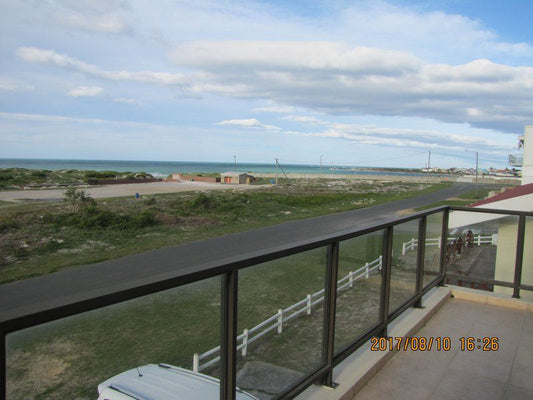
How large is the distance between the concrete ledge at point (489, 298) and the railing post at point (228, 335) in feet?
13.1

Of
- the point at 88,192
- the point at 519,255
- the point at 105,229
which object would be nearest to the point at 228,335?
the point at 519,255

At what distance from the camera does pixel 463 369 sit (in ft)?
11.3

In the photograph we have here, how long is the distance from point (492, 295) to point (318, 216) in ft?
88.8

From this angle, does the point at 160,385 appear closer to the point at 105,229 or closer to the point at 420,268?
the point at 420,268

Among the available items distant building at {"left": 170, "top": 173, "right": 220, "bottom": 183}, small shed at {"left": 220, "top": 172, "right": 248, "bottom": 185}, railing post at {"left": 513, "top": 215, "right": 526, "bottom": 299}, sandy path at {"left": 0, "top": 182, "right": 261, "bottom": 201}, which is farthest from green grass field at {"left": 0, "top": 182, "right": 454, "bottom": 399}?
distant building at {"left": 170, "top": 173, "right": 220, "bottom": 183}

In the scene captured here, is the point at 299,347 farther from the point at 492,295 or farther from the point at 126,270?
the point at 126,270

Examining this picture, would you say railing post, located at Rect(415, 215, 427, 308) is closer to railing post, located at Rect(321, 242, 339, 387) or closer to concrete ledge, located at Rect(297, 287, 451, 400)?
concrete ledge, located at Rect(297, 287, 451, 400)

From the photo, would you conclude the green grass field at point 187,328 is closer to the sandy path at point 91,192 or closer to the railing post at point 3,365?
the railing post at point 3,365

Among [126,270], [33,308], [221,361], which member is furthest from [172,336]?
[126,270]

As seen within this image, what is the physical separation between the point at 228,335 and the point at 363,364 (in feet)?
5.36

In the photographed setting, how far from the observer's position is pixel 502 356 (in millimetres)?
3689

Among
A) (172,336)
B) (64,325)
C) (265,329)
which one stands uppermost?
(64,325)

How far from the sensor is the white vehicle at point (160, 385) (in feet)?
5.51

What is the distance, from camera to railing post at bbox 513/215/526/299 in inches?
190
